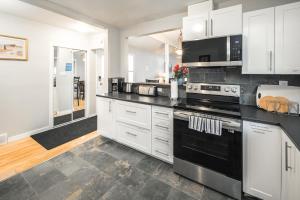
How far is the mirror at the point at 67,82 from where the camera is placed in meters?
3.94

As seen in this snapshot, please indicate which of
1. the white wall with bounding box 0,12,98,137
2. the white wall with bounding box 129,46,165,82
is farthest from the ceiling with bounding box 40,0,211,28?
the white wall with bounding box 129,46,165,82

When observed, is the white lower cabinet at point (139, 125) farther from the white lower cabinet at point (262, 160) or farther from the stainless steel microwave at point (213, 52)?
the white lower cabinet at point (262, 160)

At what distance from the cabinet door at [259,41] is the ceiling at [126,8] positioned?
0.91 m

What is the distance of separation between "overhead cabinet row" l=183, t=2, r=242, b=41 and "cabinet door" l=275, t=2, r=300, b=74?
0.39m

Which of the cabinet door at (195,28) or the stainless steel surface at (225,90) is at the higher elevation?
the cabinet door at (195,28)

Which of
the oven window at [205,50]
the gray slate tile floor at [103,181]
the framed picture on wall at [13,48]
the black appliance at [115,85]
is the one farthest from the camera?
the black appliance at [115,85]

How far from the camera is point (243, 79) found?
224cm

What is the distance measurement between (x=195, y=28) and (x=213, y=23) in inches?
9.5

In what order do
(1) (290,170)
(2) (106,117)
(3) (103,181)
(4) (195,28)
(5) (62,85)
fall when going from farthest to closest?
(5) (62,85), (2) (106,117), (4) (195,28), (3) (103,181), (1) (290,170)

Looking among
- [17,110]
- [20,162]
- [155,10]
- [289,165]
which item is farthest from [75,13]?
[289,165]

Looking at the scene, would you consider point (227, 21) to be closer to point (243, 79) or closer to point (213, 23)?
point (213, 23)

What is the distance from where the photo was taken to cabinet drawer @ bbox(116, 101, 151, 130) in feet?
8.12

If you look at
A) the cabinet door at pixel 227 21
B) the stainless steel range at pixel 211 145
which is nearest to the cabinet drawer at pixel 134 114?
the stainless steel range at pixel 211 145

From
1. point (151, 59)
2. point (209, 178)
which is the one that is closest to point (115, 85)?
point (209, 178)
